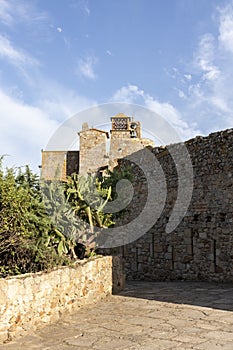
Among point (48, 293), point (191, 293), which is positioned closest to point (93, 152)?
point (191, 293)

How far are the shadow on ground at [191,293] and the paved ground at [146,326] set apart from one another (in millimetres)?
16

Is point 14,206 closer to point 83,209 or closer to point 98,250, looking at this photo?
point 83,209

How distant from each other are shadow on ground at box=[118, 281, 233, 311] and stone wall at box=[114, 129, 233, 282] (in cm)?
58

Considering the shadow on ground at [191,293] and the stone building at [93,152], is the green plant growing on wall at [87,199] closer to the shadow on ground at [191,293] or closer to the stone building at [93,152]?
the shadow on ground at [191,293]

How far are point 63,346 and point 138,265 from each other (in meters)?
6.93

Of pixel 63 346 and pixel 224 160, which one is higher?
pixel 224 160

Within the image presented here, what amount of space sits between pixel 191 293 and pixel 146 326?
8.93 ft

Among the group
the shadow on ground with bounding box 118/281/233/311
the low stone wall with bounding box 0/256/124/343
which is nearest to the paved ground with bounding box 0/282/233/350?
the shadow on ground with bounding box 118/281/233/311

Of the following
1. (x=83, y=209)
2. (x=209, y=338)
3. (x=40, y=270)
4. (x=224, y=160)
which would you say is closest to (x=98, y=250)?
(x=83, y=209)

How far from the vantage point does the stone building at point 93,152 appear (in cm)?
1672

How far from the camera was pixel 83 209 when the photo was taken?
7.46 m

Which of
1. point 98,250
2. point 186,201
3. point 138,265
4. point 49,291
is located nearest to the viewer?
point 49,291

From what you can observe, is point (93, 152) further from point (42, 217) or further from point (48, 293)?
point (48, 293)

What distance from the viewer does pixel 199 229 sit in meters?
9.35
